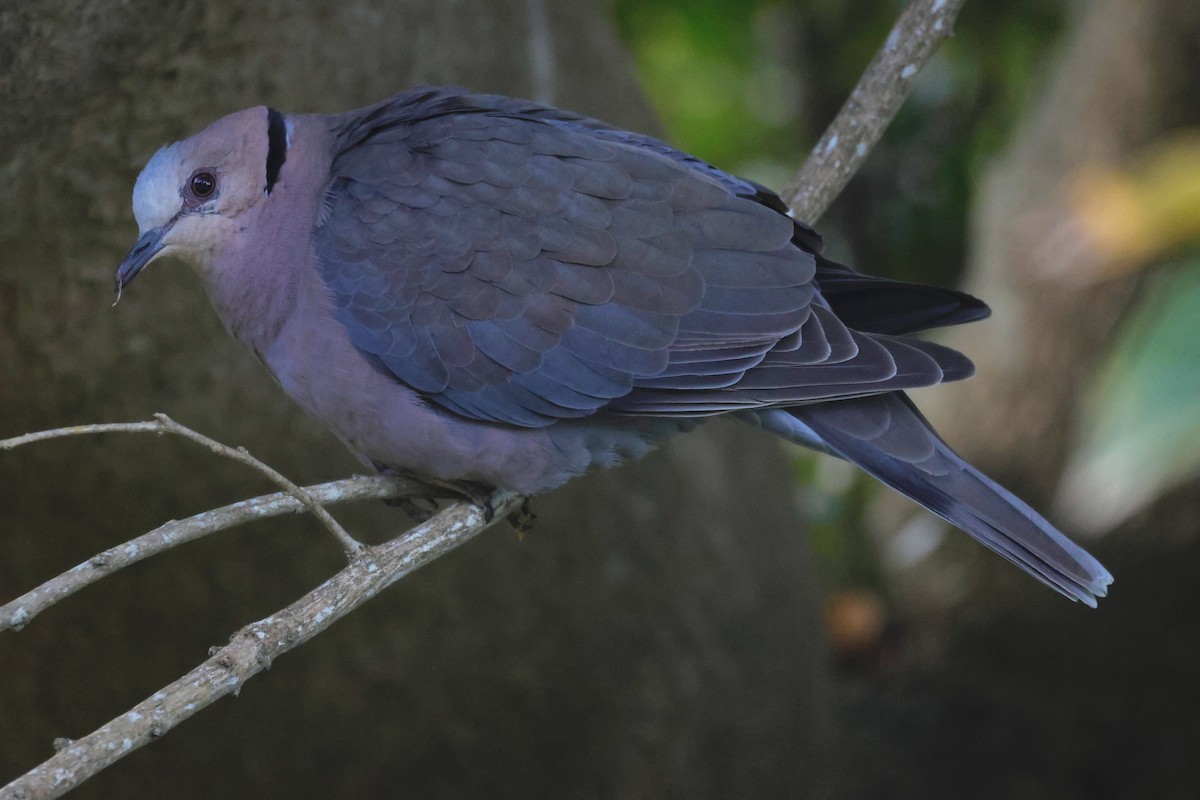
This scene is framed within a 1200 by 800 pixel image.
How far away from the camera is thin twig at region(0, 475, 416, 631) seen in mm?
1599

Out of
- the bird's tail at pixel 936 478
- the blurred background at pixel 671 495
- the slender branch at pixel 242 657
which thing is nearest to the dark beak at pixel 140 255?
the blurred background at pixel 671 495

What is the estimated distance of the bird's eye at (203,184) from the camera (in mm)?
2510

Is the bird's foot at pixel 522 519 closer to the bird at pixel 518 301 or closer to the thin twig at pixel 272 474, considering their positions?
the bird at pixel 518 301

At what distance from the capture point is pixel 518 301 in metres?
2.47

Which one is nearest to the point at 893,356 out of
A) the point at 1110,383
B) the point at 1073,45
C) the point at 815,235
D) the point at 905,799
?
the point at 815,235

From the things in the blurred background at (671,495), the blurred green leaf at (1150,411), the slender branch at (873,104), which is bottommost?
the blurred background at (671,495)

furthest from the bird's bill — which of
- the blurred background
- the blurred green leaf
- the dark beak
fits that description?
the blurred green leaf

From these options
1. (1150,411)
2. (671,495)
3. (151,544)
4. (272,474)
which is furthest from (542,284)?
(1150,411)

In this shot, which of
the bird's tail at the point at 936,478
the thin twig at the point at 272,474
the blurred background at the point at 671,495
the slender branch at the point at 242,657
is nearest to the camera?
the slender branch at the point at 242,657

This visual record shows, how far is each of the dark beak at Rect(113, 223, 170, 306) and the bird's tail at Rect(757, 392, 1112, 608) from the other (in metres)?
1.34

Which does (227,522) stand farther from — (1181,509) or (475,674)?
(1181,509)

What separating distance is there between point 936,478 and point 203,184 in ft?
5.42

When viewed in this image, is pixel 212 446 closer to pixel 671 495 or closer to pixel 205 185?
pixel 205 185

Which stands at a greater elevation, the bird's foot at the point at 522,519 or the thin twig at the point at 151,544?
the thin twig at the point at 151,544
